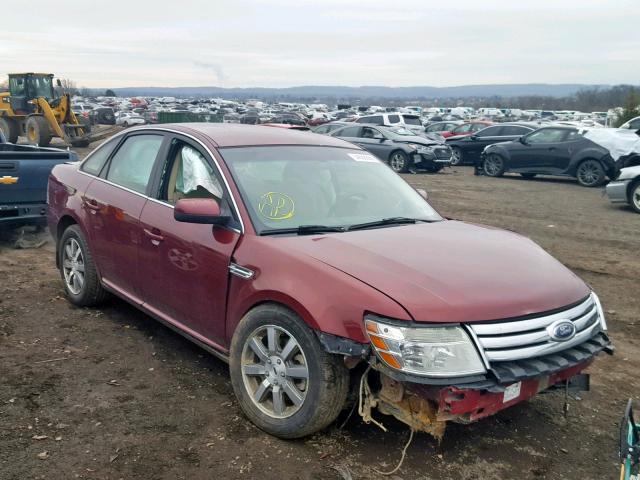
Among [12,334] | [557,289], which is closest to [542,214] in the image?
[557,289]

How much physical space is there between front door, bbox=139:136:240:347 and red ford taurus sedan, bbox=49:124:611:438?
0.04 feet

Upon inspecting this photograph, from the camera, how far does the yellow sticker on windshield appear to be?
3.81 meters

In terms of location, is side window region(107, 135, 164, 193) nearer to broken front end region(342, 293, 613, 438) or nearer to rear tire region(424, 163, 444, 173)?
broken front end region(342, 293, 613, 438)

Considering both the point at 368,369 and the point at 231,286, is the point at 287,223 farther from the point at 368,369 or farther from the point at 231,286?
the point at 368,369

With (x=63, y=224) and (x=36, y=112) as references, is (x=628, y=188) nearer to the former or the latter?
(x=63, y=224)

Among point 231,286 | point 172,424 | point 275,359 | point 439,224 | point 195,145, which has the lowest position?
point 172,424

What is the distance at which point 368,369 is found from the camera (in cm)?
313

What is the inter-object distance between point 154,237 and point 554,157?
589 inches

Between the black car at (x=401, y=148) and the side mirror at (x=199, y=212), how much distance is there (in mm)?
14794

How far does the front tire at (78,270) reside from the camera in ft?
17.0

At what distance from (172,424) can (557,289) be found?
2.29 meters

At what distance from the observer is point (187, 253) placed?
3.93m

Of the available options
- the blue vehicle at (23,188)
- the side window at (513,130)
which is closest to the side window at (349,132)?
the side window at (513,130)

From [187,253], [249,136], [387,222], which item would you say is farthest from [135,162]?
[387,222]
